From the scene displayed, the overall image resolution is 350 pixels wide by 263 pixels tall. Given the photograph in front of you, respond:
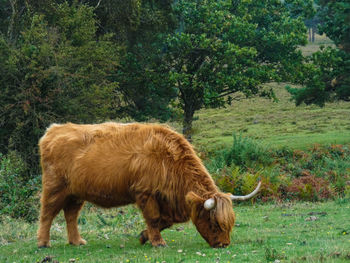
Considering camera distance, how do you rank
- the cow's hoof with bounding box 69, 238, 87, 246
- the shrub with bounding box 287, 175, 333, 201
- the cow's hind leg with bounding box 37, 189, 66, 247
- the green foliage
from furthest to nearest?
the green foliage < the shrub with bounding box 287, 175, 333, 201 < the cow's hoof with bounding box 69, 238, 87, 246 < the cow's hind leg with bounding box 37, 189, 66, 247

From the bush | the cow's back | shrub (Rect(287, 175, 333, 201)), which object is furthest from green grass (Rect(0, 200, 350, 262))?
shrub (Rect(287, 175, 333, 201))

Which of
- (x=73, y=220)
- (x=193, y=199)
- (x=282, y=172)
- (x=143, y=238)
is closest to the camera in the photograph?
(x=193, y=199)

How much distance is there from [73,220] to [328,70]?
23.5 meters

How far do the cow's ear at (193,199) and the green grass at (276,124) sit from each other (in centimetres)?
1785

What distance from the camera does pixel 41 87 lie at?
22.4 metres

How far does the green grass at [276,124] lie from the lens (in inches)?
1298

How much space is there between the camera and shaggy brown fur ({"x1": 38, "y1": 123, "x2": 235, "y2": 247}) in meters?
9.41

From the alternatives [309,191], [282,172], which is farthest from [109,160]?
[282,172]

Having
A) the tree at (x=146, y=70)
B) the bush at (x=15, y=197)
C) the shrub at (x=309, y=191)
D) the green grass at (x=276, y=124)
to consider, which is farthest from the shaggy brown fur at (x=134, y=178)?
the tree at (x=146, y=70)

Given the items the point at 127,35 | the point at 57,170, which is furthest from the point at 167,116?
the point at 57,170

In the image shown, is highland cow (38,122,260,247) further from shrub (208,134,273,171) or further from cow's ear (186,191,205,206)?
shrub (208,134,273,171)

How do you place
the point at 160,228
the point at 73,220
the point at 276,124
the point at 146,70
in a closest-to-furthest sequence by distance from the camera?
the point at 160,228, the point at 73,220, the point at 146,70, the point at 276,124

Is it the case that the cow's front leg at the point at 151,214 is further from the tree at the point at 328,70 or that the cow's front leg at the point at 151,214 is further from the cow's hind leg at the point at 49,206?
the tree at the point at 328,70

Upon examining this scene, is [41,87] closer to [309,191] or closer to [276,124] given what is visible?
[309,191]
